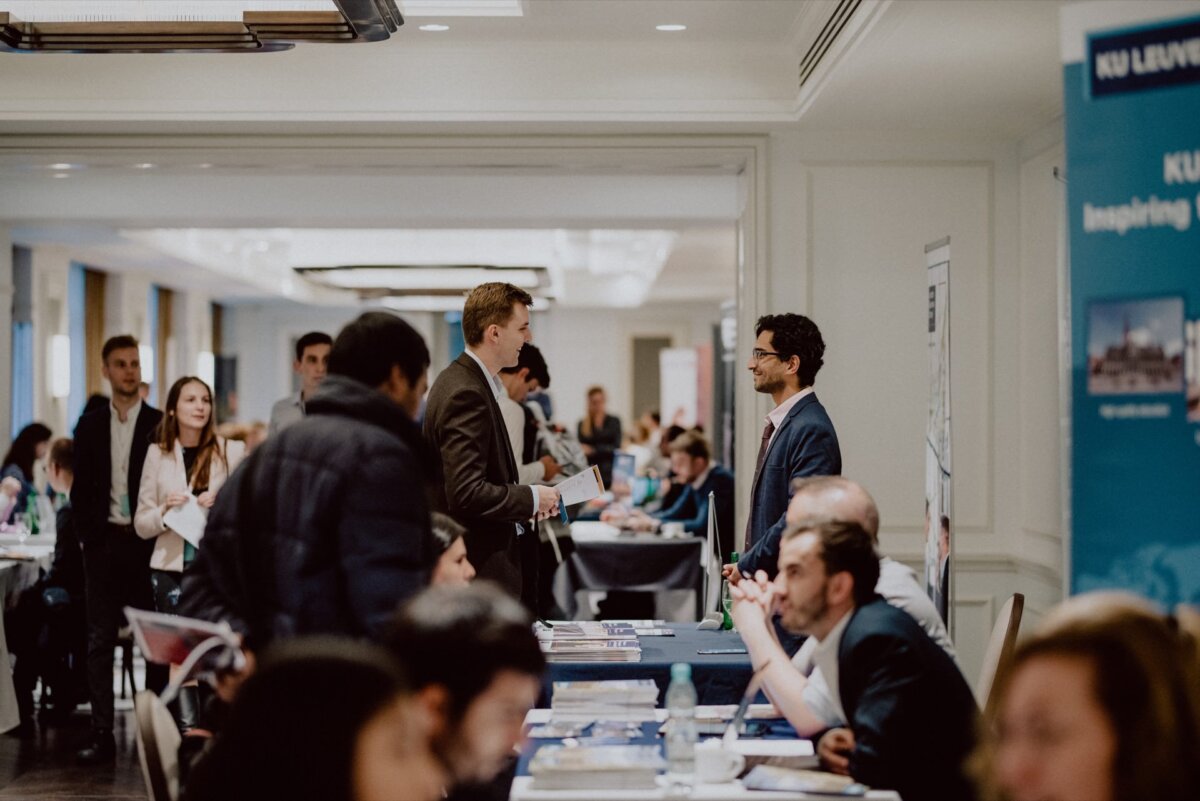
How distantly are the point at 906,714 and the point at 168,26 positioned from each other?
309cm

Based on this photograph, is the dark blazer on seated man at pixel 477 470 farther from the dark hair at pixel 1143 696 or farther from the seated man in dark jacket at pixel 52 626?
the seated man in dark jacket at pixel 52 626

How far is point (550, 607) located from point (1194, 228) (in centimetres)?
581

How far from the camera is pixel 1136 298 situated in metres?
2.49

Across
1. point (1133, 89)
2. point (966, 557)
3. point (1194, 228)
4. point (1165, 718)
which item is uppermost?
point (1133, 89)

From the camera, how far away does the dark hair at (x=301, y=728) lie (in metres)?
1.41

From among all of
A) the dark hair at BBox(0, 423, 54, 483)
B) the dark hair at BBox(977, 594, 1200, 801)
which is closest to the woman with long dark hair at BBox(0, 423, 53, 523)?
the dark hair at BBox(0, 423, 54, 483)

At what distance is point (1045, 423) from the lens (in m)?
5.63

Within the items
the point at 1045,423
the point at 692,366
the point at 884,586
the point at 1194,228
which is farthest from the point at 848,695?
the point at 692,366

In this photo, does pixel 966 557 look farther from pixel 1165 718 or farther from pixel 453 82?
pixel 1165 718

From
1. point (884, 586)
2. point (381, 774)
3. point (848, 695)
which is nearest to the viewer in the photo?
point (381, 774)

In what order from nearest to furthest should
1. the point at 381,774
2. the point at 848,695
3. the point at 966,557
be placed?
1. the point at 381,774
2. the point at 848,695
3. the point at 966,557

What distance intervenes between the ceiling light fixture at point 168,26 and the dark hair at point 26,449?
3.99 meters

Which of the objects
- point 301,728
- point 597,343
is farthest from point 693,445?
point 597,343

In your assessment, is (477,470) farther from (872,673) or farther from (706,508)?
(706,508)
